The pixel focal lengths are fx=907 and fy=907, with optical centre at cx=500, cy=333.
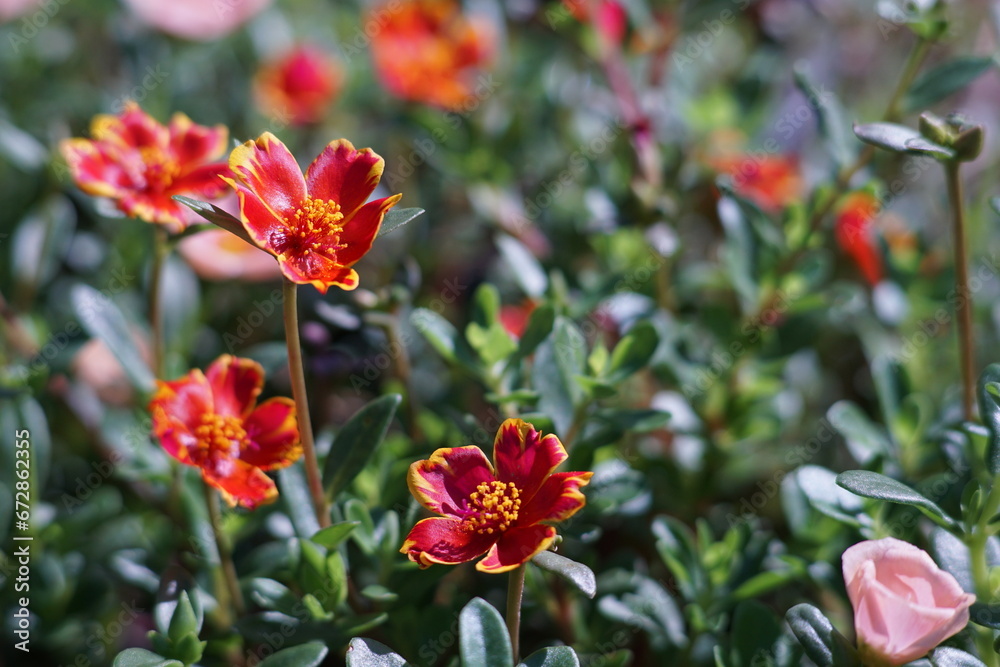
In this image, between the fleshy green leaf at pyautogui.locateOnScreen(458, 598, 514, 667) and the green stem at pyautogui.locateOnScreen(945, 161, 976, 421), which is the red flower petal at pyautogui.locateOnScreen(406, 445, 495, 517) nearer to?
the fleshy green leaf at pyautogui.locateOnScreen(458, 598, 514, 667)

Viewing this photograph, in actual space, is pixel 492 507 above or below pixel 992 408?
below

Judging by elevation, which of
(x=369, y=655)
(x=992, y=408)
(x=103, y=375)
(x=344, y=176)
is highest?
(x=344, y=176)

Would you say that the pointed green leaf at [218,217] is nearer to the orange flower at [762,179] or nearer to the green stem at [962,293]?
the green stem at [962,293]

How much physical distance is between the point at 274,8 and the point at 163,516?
54.8 inches

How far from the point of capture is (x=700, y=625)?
1.05 m

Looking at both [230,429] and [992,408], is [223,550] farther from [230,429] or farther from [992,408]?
[992,408]

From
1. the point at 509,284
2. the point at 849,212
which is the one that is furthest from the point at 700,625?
the point at 849,212

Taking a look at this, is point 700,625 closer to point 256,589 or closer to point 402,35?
point 256,589

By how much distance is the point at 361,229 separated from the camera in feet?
3.10

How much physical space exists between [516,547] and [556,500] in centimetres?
6

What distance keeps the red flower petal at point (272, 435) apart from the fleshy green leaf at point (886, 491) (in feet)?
1.88

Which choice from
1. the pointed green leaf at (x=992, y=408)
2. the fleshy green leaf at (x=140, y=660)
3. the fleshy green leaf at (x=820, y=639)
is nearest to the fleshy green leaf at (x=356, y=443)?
the fleshy green leaf at (x=140, y=660)

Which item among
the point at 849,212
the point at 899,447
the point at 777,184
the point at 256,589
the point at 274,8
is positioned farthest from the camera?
the point at 274,8

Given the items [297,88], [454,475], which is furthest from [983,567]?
[297,88]
